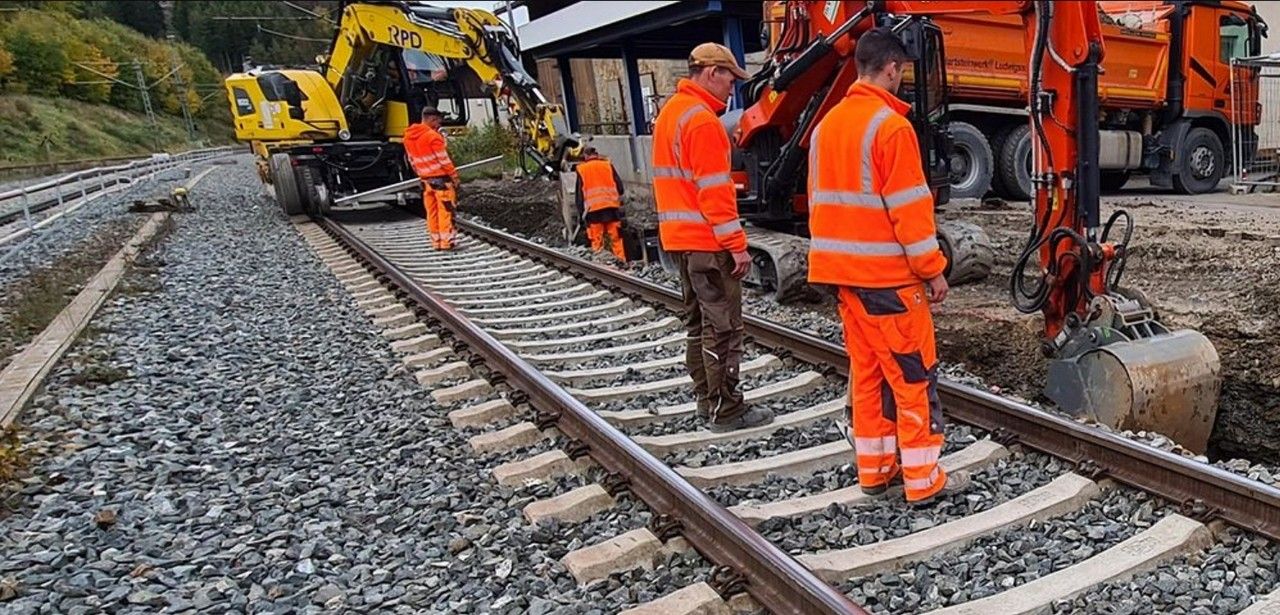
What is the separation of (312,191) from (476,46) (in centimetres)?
431

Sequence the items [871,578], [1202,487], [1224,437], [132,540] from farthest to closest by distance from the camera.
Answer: [1224,437]
[132,540]
[1202,487]
[871,578]

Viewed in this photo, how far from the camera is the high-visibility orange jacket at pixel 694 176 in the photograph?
412 cm

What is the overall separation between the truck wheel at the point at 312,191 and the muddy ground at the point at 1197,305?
32.2ft

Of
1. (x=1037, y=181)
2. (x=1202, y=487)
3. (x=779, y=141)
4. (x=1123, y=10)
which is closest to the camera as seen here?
(x=1202, y=487)

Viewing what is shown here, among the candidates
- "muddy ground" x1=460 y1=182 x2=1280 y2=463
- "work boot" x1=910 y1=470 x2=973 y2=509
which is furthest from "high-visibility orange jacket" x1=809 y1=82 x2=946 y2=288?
"muddy ground" x1=460 y1=182 x2=1280 y2=463

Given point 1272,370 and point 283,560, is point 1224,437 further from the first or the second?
point 283,560

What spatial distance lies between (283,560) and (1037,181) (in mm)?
4080

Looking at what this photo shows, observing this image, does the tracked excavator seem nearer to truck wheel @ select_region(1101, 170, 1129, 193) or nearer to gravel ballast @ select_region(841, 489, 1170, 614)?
gravel ballast @ select_region(841, 489, 1170, 614)

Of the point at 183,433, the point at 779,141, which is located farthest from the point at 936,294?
the point at 779,141

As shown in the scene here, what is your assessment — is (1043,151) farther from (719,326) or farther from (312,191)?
(312,191)

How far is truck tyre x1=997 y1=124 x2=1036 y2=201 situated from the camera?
1265 centimetres

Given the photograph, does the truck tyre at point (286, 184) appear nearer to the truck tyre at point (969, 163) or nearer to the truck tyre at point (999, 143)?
the truck tyre at point (969, 163)

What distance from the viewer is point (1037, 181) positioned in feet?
15.3

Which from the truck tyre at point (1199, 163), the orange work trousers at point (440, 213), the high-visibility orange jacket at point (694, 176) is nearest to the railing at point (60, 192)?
the orange work trousers at point (440, 213)
